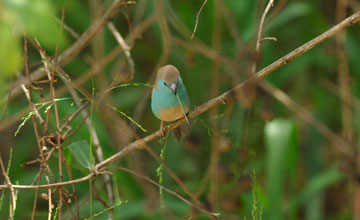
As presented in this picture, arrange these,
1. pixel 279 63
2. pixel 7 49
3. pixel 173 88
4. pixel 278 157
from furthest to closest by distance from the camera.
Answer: pixel 278 157
pixel 173 88
pixel 279 63
pixel 7 49

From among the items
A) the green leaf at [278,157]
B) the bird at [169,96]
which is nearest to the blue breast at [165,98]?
the bird at [169,96]

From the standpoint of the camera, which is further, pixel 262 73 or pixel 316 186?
pixel 316 186

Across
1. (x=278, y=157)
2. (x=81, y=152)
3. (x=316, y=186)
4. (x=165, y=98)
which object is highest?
(x=165, y=98)

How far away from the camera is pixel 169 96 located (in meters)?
2.14

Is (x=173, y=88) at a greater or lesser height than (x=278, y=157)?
greater

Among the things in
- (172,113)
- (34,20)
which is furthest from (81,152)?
(34,20)

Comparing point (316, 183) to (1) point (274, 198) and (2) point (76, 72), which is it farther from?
(2) point (76, 72)

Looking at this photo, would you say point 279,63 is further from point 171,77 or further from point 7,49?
point 7,49

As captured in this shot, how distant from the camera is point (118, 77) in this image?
2.21m

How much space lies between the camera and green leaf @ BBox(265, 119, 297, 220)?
3.17 metres

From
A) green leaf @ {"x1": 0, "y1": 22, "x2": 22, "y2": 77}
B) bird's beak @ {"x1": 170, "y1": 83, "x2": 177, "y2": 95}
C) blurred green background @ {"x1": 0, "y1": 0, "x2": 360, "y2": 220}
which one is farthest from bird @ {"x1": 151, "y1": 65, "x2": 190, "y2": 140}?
green leaf @ {"x1": 0, "y1": 22, "x2": 22, "y2": 77}

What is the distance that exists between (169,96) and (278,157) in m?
1.36

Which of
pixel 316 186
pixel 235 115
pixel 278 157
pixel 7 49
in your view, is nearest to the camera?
pixel 7 49

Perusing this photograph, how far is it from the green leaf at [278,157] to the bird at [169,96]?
45.7 inches
